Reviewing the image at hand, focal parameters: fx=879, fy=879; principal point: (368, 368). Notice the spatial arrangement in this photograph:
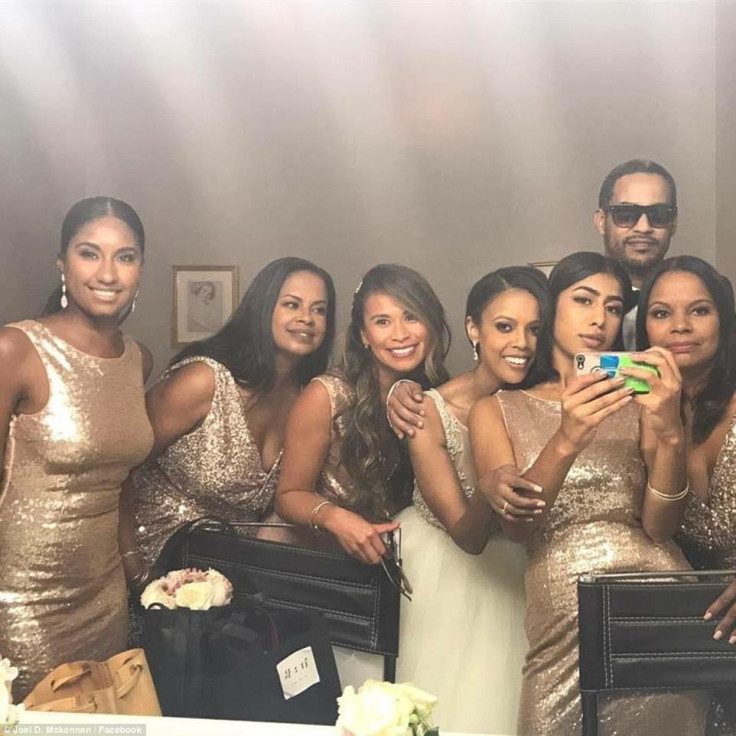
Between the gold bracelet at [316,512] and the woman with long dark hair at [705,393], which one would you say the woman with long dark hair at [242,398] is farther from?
the woman with long dark hair at [705,393]

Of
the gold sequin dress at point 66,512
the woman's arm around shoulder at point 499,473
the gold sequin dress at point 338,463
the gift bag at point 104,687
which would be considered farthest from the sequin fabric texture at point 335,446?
the gift bag at point 104,687

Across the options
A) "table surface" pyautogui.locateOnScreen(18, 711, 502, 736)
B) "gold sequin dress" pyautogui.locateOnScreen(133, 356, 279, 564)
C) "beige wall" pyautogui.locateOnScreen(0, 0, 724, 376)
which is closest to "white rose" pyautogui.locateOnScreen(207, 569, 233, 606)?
"gold sequin dress" pyautogui.locateOnScreen(133, 356, 279, 564)

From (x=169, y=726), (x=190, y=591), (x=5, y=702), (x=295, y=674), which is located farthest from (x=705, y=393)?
(x=5, y=702)

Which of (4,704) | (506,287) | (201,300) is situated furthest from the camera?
(201,300)

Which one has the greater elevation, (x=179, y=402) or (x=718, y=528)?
(x=179, y=402)

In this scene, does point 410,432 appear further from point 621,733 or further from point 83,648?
point 83,648

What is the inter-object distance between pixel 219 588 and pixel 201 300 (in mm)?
541

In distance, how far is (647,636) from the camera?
1468mm

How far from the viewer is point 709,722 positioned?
1498 millimetres

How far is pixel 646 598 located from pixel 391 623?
1.46 ft

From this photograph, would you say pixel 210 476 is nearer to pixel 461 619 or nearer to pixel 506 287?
pixel 461 619

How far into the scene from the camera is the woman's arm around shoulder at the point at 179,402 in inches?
66.2

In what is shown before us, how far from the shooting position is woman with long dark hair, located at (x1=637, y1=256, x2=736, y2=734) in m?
1.48

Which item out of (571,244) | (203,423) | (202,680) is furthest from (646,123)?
(202,680)
